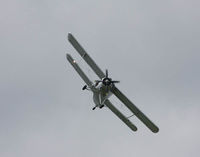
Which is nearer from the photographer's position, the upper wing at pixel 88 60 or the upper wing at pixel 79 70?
the upper wing at pixel 88 60

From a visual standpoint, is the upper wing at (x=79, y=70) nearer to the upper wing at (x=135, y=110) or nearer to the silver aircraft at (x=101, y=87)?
the silver aircraft at (x=101, y=87)

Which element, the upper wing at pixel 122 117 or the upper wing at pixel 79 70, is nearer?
the upper wing at pixel 79 70

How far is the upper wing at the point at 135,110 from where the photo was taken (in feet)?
275

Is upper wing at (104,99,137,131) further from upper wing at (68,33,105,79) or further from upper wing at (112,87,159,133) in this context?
upper wing at (68,33,105,79)

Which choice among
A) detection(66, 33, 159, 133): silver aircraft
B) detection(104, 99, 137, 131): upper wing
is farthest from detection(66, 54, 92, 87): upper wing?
detection(104, 99, 137, 131): upper wing

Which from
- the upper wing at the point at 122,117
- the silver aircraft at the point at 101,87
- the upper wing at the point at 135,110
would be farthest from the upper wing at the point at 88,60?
the upper wing at the point at 122,117

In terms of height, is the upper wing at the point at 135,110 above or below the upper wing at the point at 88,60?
below

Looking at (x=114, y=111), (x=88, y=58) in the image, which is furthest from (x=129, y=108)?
(x=88, y=58)

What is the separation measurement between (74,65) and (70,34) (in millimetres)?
4733

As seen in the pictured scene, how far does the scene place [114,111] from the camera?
8606 centimetres

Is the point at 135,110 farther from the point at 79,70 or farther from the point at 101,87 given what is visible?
the point at 79,70

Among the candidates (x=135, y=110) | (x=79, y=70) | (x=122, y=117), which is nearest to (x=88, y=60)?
(x=79, y=70)

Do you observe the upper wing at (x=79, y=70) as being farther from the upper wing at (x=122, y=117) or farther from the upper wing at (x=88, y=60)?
the upper wing at (x=122, y=117)

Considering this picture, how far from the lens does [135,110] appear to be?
279 feet
